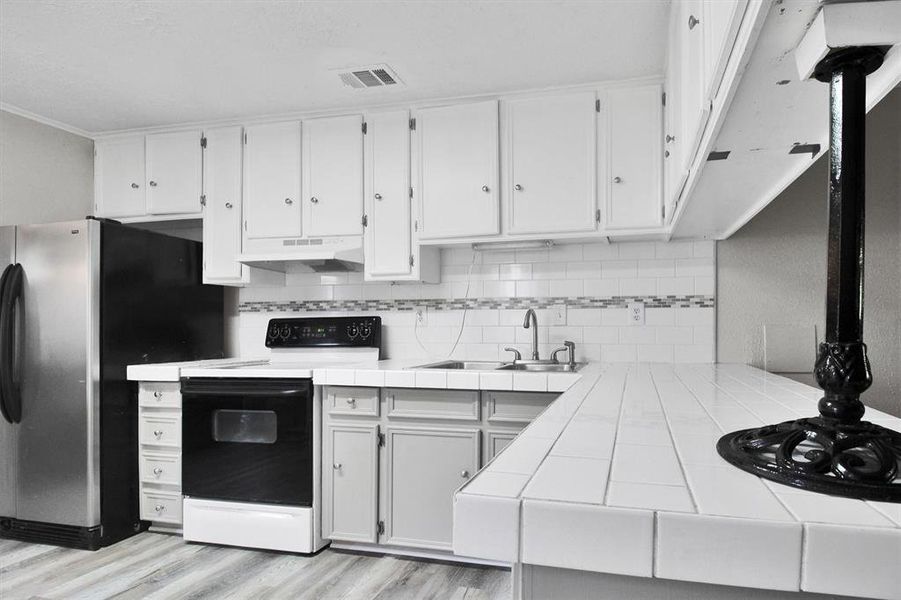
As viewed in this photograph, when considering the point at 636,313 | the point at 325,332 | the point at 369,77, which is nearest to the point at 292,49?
the point at 369,77

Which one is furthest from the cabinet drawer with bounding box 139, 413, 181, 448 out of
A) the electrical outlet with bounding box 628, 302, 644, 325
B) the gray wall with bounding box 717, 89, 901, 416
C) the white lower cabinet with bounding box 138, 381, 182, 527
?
the gray wall with bounding box 717, 89, 901, 416

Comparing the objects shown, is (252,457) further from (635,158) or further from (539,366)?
(635,158)

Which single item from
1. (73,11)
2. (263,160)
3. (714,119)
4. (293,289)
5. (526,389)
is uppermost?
(73,11)

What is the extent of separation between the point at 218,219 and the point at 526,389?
2090mm

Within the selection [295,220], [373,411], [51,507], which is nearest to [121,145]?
[295,220]

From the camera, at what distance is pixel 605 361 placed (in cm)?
320

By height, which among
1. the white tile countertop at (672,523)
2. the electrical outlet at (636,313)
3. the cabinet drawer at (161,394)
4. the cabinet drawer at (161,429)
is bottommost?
the cabinet drawer at (161,429)

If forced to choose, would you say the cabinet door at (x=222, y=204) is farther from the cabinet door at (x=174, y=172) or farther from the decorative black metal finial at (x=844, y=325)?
the decorative black metal finial at (x=844, y=325)

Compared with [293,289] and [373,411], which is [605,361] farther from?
[293,289]

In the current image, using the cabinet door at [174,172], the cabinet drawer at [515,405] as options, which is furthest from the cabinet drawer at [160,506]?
the cabinet drawer at [515,405]

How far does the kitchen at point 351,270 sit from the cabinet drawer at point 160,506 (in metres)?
0.01

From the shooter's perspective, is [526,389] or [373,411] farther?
[373,411]

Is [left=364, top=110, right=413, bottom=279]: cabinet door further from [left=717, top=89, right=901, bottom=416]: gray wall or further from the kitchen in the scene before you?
[left=717, top=89, right=901, bottom=416]: gray wall

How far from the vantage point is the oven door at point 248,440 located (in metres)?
2.83
